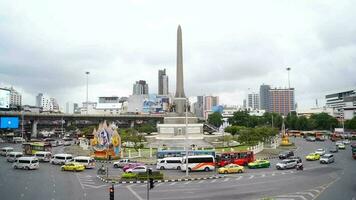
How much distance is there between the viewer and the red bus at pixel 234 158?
46000 millimetres

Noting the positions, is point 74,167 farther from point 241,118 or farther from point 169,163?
point 241,118

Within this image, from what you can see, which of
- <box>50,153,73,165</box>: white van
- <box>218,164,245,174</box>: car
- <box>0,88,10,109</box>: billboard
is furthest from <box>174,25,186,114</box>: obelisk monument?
<box>0,88,10,109</box>: billboard

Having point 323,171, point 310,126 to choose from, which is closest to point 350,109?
point 310,126

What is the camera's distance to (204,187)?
30.3 metres

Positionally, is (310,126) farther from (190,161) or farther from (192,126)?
(190,161)

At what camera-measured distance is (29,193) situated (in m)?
28.2

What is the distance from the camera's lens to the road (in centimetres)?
2658

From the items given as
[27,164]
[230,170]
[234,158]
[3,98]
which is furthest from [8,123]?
[230,170]

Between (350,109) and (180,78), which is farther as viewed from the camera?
(350,109)

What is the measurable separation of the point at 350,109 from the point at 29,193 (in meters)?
143

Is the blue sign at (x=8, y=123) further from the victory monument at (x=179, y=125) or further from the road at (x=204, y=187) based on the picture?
the road at (x=204, y=187)

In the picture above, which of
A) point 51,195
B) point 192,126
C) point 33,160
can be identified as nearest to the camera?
point 51,195

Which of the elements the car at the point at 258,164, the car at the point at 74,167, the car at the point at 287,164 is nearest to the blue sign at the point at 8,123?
the car at the point at 74,167

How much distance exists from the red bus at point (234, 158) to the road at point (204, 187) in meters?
6.41
